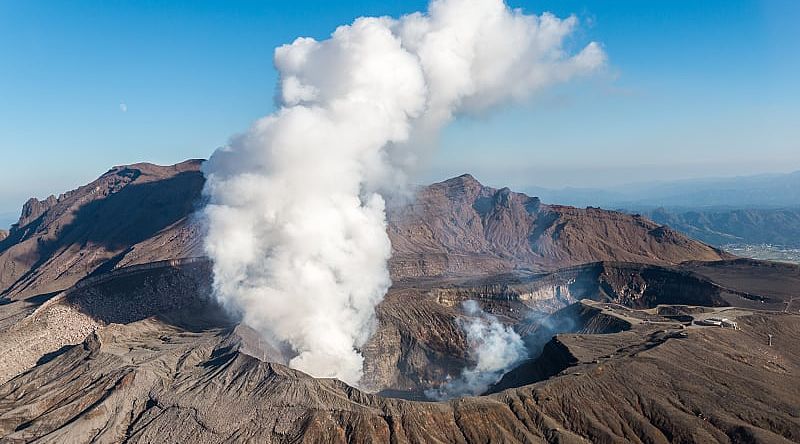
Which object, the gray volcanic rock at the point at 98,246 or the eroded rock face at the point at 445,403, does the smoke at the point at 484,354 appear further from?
the gray volcanic rock at the point at 98,246

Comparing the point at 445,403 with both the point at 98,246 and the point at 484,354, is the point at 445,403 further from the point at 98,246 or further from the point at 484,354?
the point at 98,246

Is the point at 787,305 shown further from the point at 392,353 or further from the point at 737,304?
the point at 392,353

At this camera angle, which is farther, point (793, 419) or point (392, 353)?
point (392, 353)

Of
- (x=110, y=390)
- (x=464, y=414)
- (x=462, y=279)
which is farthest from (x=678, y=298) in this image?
(x=110, y=390)

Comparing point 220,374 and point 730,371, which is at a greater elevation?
point 220,374

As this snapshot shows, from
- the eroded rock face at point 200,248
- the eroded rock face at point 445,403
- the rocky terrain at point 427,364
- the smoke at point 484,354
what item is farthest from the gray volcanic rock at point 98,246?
the eroded rock face at point 445,403

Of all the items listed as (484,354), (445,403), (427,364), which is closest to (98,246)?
(427,364)

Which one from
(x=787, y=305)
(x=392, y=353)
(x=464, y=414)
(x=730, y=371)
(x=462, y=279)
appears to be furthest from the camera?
(x=462, y=279)

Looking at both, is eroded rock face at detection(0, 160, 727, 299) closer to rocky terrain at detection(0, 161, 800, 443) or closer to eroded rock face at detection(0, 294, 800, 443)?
rocky terrain at detection(0, 161, 800, 443)
